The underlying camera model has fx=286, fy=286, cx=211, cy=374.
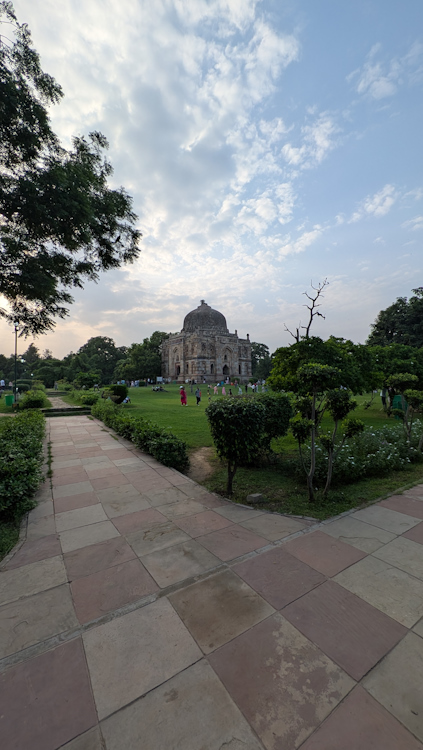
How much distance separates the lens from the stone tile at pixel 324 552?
3031mm

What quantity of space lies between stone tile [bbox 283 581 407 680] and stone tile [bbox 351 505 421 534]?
170 centimetres

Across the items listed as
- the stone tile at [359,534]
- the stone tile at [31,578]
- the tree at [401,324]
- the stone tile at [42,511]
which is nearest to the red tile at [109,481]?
the stone tile at [42,511]

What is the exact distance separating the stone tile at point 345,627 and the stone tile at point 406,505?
2.44 m

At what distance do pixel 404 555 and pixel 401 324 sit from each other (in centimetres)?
3100

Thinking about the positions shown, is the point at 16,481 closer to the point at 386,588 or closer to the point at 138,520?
the point at 138,520

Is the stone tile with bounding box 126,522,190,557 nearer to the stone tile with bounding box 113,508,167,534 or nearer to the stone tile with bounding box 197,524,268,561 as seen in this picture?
the stone tile with bounding box 113,508,167,534

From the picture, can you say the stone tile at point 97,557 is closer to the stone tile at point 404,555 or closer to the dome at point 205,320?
the stone tile at point 404,555

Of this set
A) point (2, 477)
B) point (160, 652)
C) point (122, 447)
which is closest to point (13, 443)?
point (2, 477)

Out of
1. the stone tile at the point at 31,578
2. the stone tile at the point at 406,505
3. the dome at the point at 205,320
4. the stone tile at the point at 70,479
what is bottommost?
the stone tile at the point at 406,505

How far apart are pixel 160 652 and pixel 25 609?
4.37 ft

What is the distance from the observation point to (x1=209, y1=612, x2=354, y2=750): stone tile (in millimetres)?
1607

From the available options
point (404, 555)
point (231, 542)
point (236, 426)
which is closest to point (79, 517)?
point (231, 542)

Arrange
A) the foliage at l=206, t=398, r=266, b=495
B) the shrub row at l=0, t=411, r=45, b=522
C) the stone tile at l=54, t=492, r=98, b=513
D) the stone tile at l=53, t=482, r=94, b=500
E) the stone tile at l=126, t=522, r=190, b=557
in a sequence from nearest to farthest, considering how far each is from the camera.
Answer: the stone tile at l=126, t=522, r=190, b=557 < the shrub row at l=0, t=411, r=45, b=522 < the stone tile at l=54, t=492, r=98, b=513 < the foliage at l=206, t=398, r=266, b=495 < the stone tile at l=53, t=482, r=94, b=500

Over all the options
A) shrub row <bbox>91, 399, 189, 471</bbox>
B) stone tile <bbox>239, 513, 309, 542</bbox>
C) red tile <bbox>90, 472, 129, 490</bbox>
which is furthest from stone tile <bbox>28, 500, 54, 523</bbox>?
stone tile <bbox>239, 513, 309, 542</bbox>
